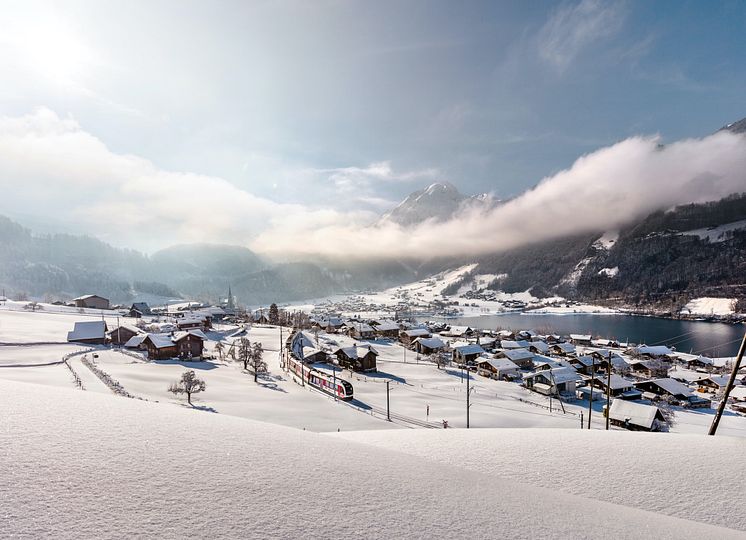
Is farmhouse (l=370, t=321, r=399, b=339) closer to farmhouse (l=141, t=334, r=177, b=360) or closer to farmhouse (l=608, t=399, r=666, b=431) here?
farmhouse (l=141, t=334, r=177, b=360)

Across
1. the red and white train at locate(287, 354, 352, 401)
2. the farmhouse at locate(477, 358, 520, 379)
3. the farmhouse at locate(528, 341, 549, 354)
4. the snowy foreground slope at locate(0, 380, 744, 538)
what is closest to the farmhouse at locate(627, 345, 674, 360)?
the farmhouse at locate(528, 341, 549, 354)

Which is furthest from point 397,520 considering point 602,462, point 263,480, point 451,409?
point 451,409

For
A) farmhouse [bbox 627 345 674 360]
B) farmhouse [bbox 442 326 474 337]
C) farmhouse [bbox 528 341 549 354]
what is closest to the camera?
farmhouse [bbox 627 345 674 360]

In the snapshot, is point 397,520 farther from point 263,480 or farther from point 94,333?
point 94,333

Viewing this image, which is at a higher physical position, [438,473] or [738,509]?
[438,473]

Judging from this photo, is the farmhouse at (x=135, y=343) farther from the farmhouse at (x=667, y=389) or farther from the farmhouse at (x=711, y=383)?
the farmhouse at (x=711, y=383)

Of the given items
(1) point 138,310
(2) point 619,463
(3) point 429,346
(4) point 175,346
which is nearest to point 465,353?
(3) point 429,346
